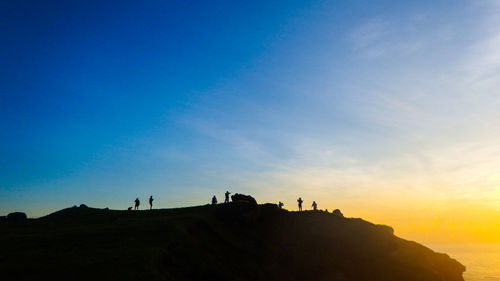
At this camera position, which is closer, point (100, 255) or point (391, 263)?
point (100, 255)

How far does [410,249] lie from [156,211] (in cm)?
4900

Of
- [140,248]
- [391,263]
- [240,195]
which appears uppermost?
[240,195]

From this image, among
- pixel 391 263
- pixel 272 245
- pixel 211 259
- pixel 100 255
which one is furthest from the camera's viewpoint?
pixel 391 263

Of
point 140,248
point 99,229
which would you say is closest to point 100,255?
point 140,248

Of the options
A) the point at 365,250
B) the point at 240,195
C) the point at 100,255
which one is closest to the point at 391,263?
the point at 365,250

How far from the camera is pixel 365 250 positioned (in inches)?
2232

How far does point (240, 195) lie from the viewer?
6219cm

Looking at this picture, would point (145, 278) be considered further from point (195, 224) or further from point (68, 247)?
point (195, 224)

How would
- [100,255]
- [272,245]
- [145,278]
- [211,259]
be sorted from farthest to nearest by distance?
[272,245] < [211,259] < [100,255] < [145,278]

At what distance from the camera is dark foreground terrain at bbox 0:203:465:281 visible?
98.2 ft

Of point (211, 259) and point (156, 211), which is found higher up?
point (156, 211)

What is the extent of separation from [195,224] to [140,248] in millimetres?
13759

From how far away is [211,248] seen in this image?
43.8 m

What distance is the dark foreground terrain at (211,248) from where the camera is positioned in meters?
29.9
